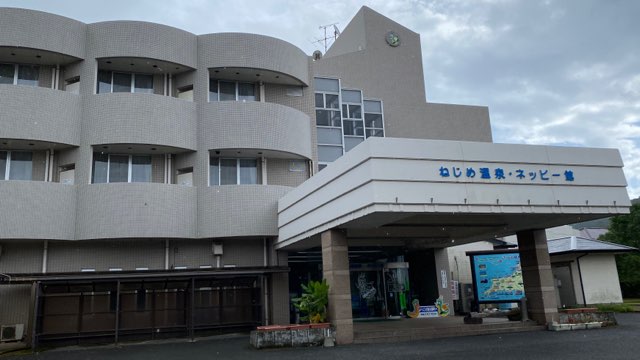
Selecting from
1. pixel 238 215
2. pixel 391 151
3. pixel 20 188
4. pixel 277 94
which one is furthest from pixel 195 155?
pixel 391 151

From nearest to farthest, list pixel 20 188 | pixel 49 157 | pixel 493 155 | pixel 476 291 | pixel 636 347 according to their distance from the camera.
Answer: pixel 636 347
pixel 493 155
pixel 20 188
pixel 49 157
pixel 476 291

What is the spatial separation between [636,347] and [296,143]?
14.8 meters

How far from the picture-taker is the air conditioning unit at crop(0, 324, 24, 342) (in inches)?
774

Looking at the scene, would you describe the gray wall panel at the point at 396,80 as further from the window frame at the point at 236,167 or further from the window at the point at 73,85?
the window at the point at 73,85

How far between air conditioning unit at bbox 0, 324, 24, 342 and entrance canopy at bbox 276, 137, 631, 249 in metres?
11.0

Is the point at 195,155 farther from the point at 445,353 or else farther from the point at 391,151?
the point at 445,353

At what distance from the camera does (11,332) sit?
1977 centimetres

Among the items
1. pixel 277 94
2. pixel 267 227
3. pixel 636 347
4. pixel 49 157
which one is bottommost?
pixel 636 347

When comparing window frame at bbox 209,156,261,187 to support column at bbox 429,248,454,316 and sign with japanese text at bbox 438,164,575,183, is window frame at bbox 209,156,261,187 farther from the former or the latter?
sign with japanese text at bbox 438,164,575,183

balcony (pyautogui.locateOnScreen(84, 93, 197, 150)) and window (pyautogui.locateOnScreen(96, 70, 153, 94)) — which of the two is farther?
window (pyautogui.locateOnScreen(96, 70, 153, 94))

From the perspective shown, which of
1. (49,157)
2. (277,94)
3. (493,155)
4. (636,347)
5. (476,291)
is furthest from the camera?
(277,94)

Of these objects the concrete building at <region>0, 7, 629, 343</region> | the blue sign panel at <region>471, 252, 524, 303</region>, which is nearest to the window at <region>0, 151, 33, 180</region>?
the concrete building at <region>0, 7, 629, 343</region>

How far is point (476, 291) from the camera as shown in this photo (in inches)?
920

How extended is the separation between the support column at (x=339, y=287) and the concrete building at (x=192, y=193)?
0.05 meters
